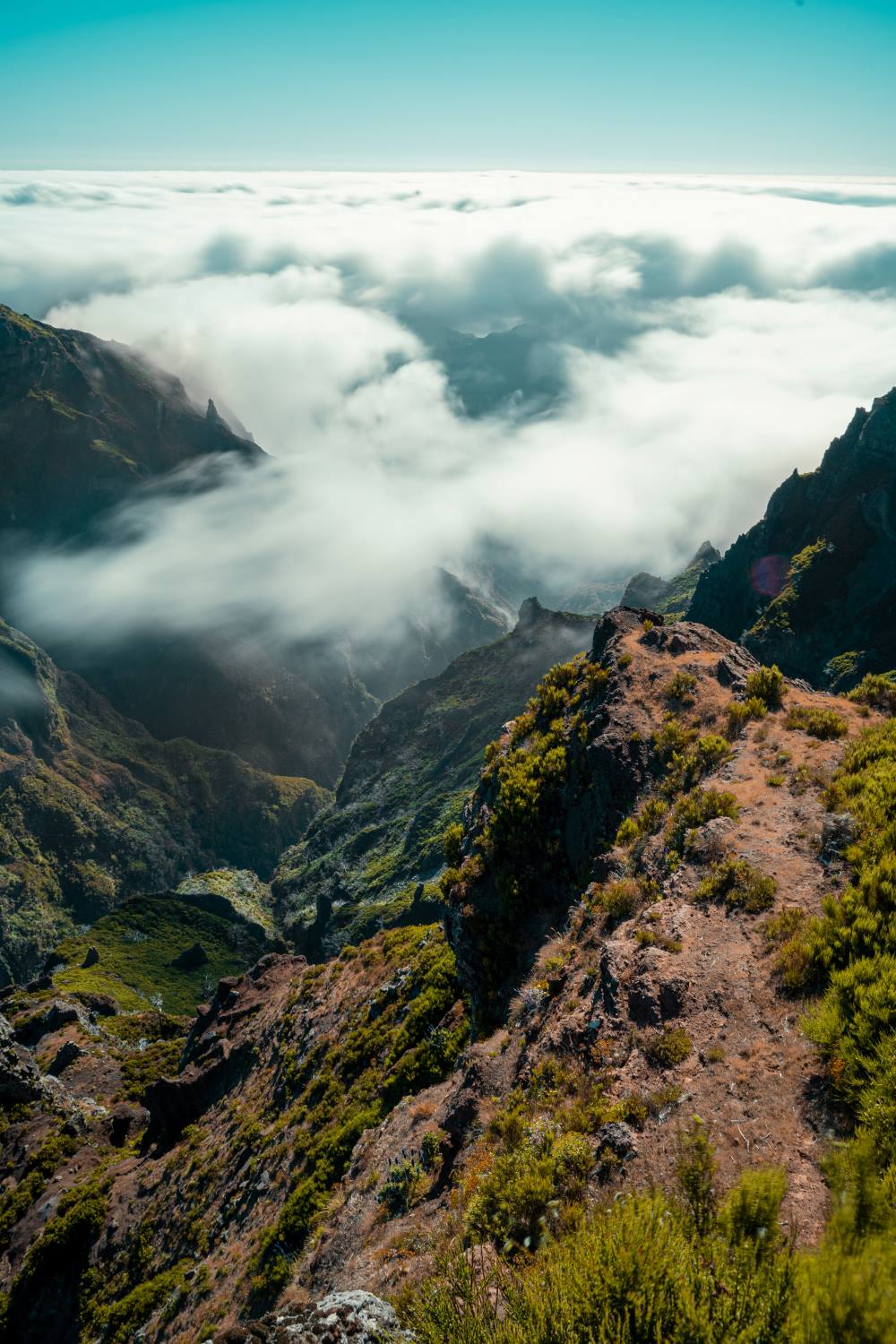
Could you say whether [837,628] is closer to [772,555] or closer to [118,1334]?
[772,555]

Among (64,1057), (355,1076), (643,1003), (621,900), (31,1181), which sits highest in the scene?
(643,1003)

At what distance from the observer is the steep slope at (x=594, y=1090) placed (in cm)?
737

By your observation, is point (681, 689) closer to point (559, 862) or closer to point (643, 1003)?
point (559, 862)

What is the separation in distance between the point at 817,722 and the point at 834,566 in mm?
118457

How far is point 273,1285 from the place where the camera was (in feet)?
75.0

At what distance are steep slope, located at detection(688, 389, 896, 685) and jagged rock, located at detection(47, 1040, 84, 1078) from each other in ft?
376

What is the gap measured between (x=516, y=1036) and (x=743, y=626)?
137839mm

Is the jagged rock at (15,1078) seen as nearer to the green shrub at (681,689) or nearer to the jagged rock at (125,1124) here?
the jagged rock at (125,1124)

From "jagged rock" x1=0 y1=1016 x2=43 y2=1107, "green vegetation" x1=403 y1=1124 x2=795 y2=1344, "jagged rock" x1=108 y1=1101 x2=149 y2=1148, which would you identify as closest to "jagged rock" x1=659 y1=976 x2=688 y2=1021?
"green vegetation" x1=403 y1=1124 x2=795 y2=1344

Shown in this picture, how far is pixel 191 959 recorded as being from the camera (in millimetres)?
167125

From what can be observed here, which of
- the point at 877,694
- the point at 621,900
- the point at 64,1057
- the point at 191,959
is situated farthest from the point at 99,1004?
the point at 877,694

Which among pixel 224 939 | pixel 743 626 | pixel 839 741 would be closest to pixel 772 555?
pixel 743 626

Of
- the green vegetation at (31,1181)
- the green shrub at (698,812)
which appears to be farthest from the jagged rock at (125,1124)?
the green shrub at (698,812)

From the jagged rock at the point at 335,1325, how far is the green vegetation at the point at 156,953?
138 meters
